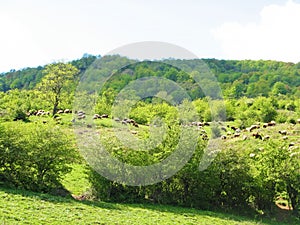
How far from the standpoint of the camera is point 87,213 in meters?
19.4

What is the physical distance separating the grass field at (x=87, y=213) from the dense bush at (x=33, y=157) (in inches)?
81.4

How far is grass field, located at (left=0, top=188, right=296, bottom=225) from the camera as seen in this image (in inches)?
680

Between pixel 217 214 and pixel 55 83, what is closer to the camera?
pixel 217 214

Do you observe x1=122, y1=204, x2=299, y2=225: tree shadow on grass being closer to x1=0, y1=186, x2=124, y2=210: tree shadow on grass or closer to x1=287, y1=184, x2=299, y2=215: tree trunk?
x1=287, y1=184, x2=299, y2=215: tree trunk

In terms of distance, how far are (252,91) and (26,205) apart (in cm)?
12349

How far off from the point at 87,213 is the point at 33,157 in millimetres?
7008

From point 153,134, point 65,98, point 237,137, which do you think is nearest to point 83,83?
point 65,98

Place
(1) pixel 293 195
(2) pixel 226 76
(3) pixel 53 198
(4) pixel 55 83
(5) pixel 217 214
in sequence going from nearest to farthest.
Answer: (3) pixel 53 198 → (5) pixel 217 214 → (1) pixel 293 195 → (4) pixel 55 83 → (2) pixel 226 76

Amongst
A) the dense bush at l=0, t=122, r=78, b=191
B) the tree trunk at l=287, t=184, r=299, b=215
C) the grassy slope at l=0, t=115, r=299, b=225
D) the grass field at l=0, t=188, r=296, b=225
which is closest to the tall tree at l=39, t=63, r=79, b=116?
the dense bush at l=0, t=122, r=78, b=191

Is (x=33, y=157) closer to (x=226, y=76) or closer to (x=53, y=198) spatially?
(x=53, y=198)

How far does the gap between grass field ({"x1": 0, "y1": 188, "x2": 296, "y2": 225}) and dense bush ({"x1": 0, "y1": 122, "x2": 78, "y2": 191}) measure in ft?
6.78

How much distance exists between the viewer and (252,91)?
441ft

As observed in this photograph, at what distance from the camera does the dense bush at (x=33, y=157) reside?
24.3 m

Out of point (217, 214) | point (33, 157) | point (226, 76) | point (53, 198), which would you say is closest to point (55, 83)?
point (33, 157)
